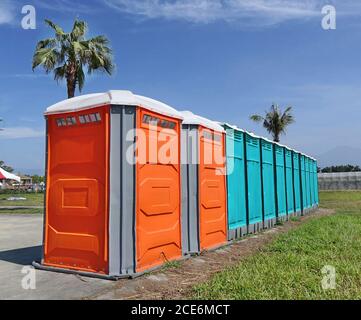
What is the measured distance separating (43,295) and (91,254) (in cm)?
100

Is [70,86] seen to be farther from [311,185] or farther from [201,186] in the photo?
[311,185]

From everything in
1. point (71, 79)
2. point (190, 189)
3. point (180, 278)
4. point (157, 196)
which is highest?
point (71, 79)

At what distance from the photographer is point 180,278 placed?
526cm

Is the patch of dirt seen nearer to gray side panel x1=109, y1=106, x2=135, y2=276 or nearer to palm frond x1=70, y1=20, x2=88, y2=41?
gray side panel x1=109, y1=106, x2=135, y2=276

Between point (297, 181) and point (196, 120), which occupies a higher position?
point (196, 120)

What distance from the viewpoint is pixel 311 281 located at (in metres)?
4.73

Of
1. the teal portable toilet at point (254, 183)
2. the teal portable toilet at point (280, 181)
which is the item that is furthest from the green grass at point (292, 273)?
the teal portable toilet at point (280, 181)

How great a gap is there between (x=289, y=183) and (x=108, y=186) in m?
10.6

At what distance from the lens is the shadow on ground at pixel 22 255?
6515 millimetres

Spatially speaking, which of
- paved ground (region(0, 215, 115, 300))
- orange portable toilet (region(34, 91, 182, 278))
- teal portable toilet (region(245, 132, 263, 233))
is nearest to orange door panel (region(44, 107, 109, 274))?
orange portable toilet (region(34, 91, 182, 278))

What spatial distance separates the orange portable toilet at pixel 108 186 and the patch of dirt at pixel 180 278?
0.27 metres

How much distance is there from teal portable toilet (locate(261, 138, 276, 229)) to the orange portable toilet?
5701mm

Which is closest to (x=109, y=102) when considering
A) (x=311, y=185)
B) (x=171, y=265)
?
(x=171, y=265)

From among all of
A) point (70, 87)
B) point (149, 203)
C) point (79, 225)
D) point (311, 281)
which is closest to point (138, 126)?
point (149, 203)
